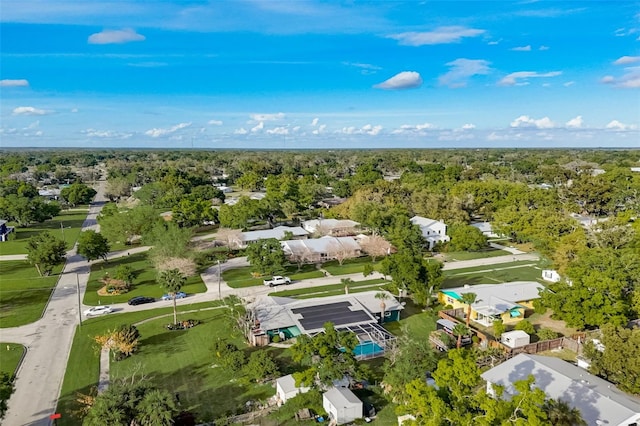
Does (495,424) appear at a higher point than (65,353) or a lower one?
higher

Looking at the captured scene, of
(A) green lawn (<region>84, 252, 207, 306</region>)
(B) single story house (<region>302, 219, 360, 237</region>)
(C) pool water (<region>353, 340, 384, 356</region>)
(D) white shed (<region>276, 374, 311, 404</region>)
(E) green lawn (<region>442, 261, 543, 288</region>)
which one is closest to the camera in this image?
(D) white shed (<region>276, 374, 311, 404</region>)

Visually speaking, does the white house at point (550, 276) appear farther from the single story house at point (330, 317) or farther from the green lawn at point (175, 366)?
the green lawn at point (175, 366)

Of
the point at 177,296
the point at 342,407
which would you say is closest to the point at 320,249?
the point at 177,296

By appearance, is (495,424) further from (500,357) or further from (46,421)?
(46,421)

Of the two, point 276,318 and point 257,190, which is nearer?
point 276,318

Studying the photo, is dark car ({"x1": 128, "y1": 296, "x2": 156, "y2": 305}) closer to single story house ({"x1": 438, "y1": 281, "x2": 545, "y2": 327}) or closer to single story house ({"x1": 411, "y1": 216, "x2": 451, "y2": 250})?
single story house ({"x1": 438, "y1": 281, "x2": 545, "y2": 327})

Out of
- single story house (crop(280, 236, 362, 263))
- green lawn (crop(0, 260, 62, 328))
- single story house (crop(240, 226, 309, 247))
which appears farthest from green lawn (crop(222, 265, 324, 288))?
green lawn (crop(0, 260, 62, 328))

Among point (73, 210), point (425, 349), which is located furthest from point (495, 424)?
point (73, 210)
